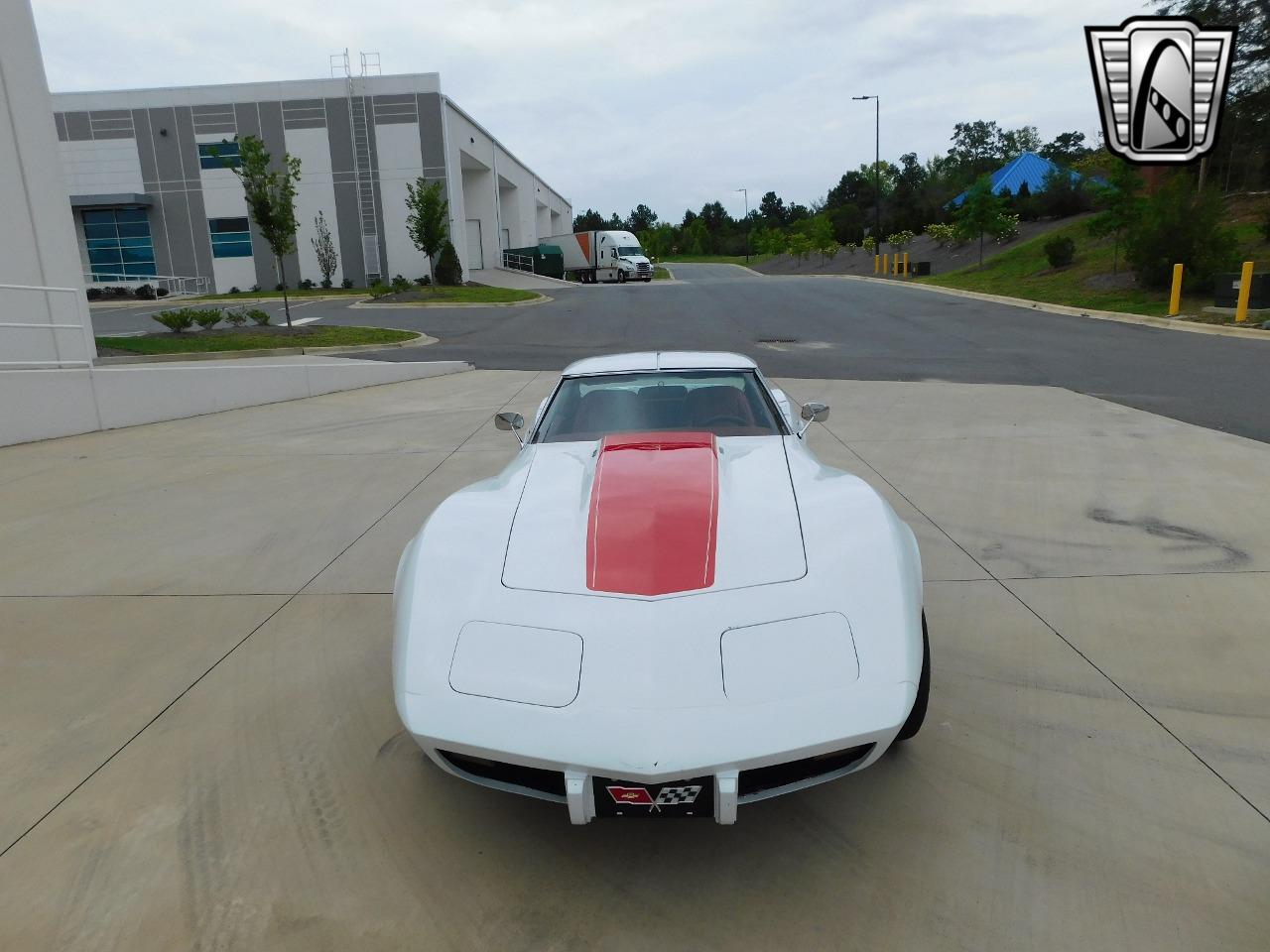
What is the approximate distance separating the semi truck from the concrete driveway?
1798 inches

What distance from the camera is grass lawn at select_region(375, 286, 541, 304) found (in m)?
30.6

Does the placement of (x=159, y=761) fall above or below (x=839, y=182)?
below

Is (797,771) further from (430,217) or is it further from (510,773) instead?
(430,217)

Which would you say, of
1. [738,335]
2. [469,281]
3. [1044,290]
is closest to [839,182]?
[469,281]

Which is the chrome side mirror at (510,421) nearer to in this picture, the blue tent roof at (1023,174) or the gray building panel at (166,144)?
the gray building panel at (166,144)

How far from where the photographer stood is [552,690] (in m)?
2.30

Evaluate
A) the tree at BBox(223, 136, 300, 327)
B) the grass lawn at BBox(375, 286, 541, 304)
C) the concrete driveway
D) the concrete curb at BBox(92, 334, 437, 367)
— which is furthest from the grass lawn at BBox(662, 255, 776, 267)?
the concrete driveway

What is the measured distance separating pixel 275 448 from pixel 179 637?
15.3ft

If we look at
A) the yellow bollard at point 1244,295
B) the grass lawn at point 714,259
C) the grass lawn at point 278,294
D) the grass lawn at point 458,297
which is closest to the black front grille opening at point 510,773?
the yellow bollard at point 1244,295

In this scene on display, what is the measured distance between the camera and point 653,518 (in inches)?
114

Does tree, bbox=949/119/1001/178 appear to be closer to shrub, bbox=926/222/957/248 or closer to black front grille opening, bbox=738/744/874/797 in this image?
shrub, bbox=926/222/957/248

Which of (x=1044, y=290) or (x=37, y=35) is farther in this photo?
(x=1044, y=290)

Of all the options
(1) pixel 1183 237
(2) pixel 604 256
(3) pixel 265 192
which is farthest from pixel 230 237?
(1) pixel 1183 237

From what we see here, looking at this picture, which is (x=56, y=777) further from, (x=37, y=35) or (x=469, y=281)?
(x=469, y=281)
